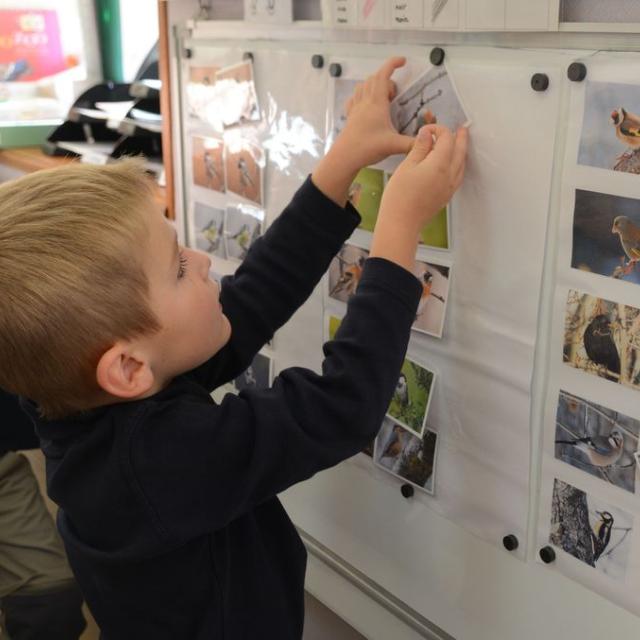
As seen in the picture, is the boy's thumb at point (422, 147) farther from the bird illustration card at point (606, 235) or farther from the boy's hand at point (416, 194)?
the bird illustration card at point (606, 235)

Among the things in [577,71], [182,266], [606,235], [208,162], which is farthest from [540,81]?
[208,162]

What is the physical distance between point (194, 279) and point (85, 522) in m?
0.25

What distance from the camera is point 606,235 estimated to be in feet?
2.23

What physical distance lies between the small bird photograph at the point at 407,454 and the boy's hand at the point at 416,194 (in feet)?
0.86

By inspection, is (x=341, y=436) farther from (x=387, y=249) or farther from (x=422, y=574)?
(x=422, y=574)

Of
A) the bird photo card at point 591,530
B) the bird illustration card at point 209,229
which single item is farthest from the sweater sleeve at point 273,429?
the bird illustration card at point 209,229

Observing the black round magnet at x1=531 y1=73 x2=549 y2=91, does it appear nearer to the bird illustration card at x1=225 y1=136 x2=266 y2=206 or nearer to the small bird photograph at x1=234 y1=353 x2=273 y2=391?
the bird illustration card at x1=225 y1=136 x2=266 y2=206

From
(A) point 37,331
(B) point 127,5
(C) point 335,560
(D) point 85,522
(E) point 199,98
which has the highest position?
(B) point 127,5

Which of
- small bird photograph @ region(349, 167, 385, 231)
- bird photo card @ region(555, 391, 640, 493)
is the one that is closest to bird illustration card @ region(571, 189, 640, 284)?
bird photo card @ region(555, 391, 640, 493)

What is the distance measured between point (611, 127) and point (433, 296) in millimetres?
271

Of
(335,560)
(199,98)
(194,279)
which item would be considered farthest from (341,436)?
(199,98)

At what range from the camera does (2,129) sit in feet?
7.04

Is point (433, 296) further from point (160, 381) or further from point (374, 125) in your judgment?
point (160, 381)

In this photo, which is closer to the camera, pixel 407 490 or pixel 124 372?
pixel 124 372
